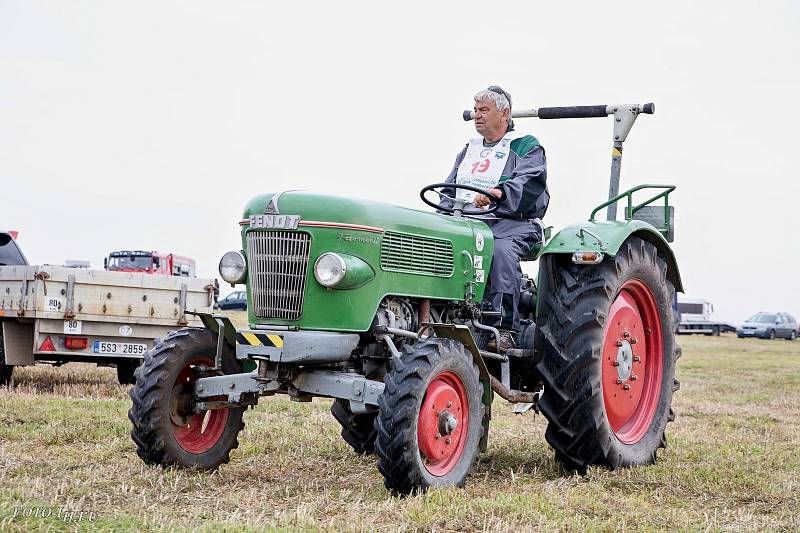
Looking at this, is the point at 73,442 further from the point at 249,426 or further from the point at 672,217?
the point at 672,217

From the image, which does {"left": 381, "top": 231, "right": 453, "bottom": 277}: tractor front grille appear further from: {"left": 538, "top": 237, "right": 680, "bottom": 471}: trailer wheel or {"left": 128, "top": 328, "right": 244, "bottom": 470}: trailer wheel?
{"left": 128, "top": 328, "right": 244, "bottom": 470}: trailer wheel

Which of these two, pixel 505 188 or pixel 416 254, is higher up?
pixel 505 188

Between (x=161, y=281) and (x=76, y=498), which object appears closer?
(x=76, y=498)

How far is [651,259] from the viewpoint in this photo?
23.3ft

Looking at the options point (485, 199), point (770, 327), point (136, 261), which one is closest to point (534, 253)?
point (485, 199)

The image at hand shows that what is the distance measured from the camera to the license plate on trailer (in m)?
11.1

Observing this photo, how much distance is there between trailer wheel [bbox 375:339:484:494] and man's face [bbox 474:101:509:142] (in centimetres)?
200

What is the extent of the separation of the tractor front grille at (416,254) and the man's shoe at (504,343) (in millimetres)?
602

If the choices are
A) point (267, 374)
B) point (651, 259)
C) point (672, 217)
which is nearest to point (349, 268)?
point (267, 374)

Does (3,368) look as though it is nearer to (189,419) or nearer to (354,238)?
(189,419)

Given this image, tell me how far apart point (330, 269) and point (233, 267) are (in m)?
0.76

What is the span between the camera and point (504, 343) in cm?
654

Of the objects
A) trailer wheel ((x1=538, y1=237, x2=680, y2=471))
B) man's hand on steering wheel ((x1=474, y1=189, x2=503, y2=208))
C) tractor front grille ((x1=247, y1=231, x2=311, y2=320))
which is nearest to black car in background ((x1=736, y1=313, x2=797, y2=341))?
trailer wheel ((x1=538, y1=237, x2=680, y2=471))

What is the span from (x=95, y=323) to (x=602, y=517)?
303 inches
